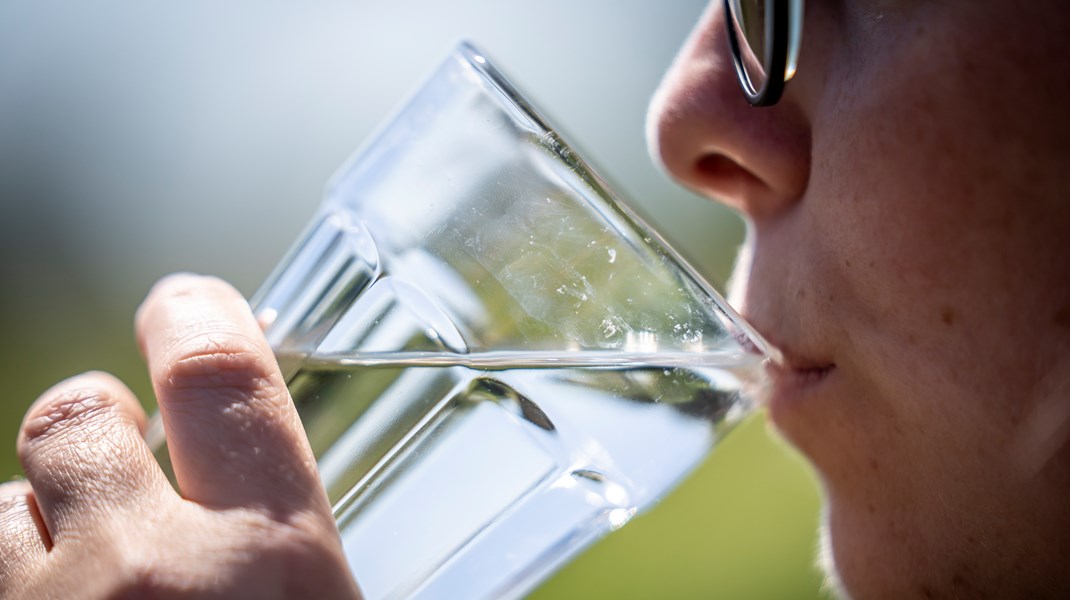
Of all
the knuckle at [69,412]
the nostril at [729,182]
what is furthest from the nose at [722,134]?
the knuckle at [69,412]

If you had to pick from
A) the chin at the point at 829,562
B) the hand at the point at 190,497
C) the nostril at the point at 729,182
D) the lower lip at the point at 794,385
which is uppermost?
the nostril at the point at 729,182

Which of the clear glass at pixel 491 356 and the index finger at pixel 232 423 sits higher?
the clear glass at pixel 491 356

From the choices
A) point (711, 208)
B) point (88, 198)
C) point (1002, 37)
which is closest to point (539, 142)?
point (1002, 37)

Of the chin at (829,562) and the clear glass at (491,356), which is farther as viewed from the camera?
the chin at (829,562)

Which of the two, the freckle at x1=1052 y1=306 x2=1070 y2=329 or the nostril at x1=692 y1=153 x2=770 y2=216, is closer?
the freckle at x1=1052 y1=306 x2=1070 y2=329

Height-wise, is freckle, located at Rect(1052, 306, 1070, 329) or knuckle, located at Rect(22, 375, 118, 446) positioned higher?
freckle, located at Rect(1052, 306, 1070, 329)

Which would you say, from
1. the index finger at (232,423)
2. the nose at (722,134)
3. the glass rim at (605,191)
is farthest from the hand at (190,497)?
the nose at (722,134)

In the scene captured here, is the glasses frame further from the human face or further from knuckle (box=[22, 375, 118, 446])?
knuckle (box=[22, 375, 118, 446])

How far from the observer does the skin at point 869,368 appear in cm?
42

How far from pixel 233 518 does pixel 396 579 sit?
0.30 feet

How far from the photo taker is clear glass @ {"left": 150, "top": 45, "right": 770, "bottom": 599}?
416mm

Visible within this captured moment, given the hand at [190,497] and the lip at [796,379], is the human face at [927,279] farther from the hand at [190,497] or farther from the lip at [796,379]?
the hand at [190,497]

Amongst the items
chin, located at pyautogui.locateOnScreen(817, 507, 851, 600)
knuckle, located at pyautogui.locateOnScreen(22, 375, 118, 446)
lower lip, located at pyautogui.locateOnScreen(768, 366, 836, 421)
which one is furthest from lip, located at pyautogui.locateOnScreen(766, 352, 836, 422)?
knuckle, located at pyautogui.locateOnScreen(22, 375, 118, 446)

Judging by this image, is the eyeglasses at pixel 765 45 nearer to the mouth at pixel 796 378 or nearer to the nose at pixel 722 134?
the nose at pixel 722 134
